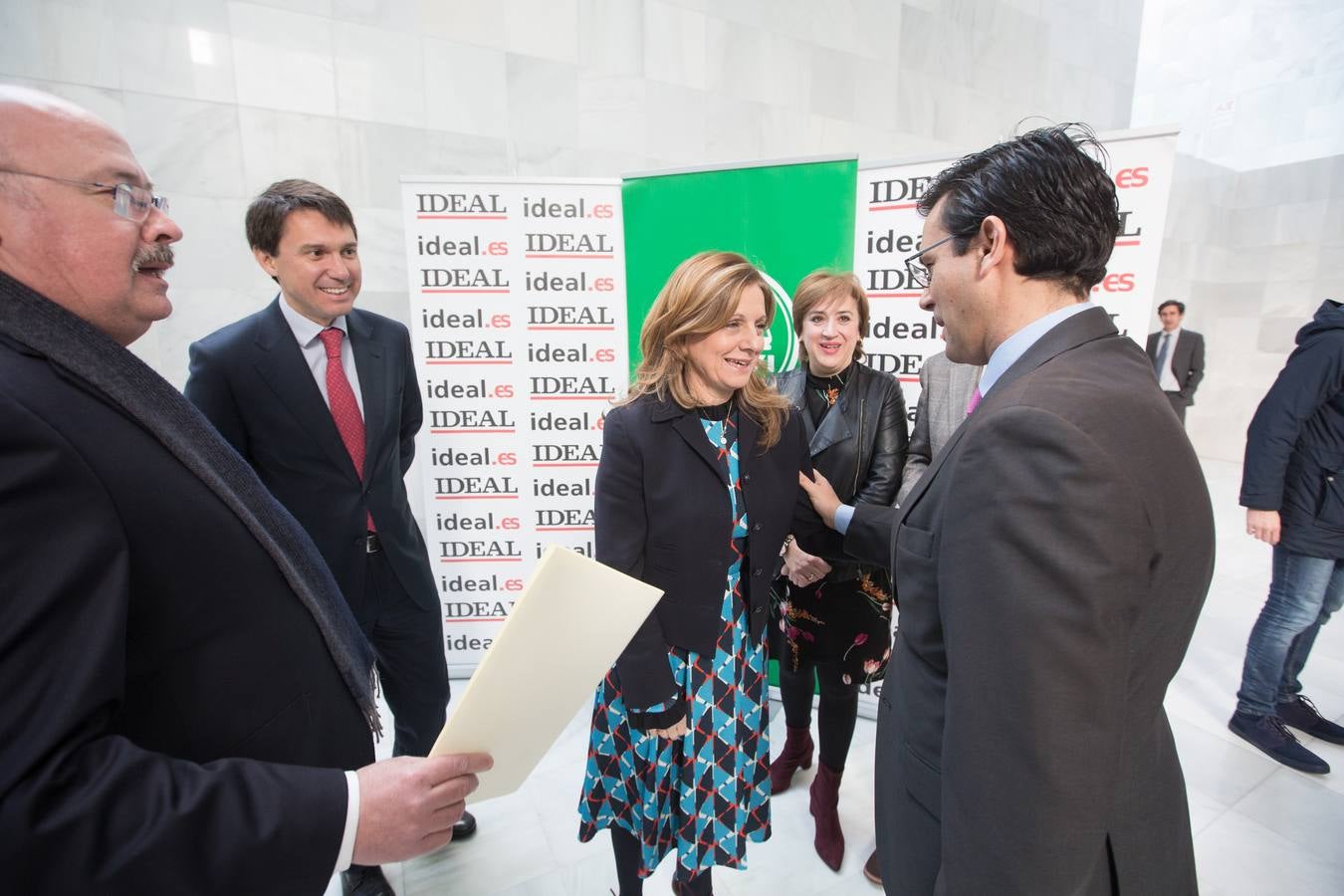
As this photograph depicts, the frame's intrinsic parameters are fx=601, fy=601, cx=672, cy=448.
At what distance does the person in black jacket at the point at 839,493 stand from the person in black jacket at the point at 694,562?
44cm

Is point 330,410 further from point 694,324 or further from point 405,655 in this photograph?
point 694,324

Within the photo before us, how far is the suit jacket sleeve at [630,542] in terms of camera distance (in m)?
1.39

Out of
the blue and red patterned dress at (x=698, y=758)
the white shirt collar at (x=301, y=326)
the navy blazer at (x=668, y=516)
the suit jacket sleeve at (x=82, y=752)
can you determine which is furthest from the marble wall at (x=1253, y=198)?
the suit jacket sleeve at (x=82, y=752)

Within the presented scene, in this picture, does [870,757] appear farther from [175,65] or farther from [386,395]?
[175,65]

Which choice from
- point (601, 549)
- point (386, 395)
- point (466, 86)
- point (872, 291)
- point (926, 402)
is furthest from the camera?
point (466, 86)

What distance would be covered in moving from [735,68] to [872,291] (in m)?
2.84

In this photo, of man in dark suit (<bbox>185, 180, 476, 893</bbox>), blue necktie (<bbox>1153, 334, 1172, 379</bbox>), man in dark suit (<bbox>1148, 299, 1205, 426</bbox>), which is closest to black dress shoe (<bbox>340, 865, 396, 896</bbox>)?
man in dark suit (<bbox>185, 180, 476, 893</bbox>)

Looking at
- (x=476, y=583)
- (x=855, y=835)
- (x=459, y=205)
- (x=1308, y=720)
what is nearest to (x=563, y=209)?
(x=459, y=205)

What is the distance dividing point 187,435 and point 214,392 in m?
1.10

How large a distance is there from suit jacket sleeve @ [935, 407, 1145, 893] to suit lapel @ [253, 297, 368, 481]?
68.7 inches

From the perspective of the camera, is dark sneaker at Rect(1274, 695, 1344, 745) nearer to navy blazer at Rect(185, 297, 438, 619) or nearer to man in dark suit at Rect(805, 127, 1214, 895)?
man in dark suit at Rect(805, 127, 1214, 895)

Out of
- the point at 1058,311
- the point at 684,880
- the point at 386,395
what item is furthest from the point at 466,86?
the point at 684,880

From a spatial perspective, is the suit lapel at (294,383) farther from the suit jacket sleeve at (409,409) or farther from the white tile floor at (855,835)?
the white tile floor at (855,835)

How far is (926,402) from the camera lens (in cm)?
230
